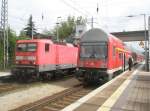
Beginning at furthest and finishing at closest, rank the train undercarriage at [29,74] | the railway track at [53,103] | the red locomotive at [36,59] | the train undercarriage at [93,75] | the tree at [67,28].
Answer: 1. the tree at [67,28]
2. the red locomotive at [36,59]
3. the train undercarriage at [29,74]
4. the train undercarriage at [93,75]
5. the railway track at [53,103]

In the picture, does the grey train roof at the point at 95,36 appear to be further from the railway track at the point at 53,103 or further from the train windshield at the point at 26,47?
the railway track at the point at 53,103

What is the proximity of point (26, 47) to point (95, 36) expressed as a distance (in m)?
5.20

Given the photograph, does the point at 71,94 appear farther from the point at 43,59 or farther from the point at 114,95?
the point at 43,59

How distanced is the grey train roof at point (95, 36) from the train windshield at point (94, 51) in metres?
0.32

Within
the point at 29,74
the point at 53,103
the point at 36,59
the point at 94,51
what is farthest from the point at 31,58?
the point at 53,103

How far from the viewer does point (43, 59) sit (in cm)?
1944

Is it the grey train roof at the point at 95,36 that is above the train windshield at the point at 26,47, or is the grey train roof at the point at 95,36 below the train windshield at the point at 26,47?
above

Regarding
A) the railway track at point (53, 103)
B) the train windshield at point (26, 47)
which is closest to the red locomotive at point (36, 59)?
the train windshield at point (26, 47)

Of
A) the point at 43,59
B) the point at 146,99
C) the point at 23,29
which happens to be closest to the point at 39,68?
the point at 43,59

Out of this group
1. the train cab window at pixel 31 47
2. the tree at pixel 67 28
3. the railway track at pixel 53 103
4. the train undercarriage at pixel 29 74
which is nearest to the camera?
the railway track at pixel 53 103

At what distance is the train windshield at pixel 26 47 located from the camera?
19.1 m

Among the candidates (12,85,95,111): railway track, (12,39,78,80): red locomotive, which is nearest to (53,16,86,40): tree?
(12,39,78,80): red locomotive

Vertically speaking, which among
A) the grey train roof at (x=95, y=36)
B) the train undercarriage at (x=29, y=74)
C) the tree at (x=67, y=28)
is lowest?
the train undercarriage at (x=29, y=74)

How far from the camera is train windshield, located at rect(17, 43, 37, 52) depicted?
62.8 ft
